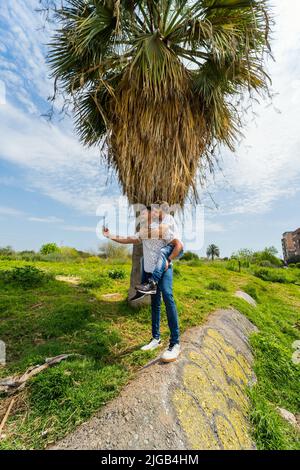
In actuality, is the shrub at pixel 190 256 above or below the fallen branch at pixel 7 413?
above

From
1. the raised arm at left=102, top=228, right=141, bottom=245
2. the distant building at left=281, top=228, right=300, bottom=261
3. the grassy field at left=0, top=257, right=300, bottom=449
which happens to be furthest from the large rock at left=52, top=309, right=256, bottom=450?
the distant building at left=281, top=228, right=300, bottom=261

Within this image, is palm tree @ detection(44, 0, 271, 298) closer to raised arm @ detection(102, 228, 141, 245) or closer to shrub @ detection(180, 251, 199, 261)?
raised arm @ detection(102, 228, 141, 245)

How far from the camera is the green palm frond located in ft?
15.9

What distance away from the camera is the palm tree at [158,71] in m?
4.84

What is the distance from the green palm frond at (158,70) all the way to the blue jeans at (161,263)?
197 centimetres

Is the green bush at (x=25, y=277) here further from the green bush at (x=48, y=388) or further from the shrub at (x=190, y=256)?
the shrub at (x=190, y=256)

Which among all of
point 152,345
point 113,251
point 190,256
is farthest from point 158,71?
point 190,256

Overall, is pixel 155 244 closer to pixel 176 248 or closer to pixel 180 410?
pixel 176 248

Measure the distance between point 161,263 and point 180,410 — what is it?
1438 millimetres

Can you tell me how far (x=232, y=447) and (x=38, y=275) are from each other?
20.4 feet

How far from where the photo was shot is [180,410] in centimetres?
253

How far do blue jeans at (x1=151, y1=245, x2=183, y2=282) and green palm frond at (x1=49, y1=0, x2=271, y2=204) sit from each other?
1965mm

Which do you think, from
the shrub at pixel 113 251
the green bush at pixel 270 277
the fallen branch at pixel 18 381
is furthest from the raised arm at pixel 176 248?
the shrub at pixel 113 251
